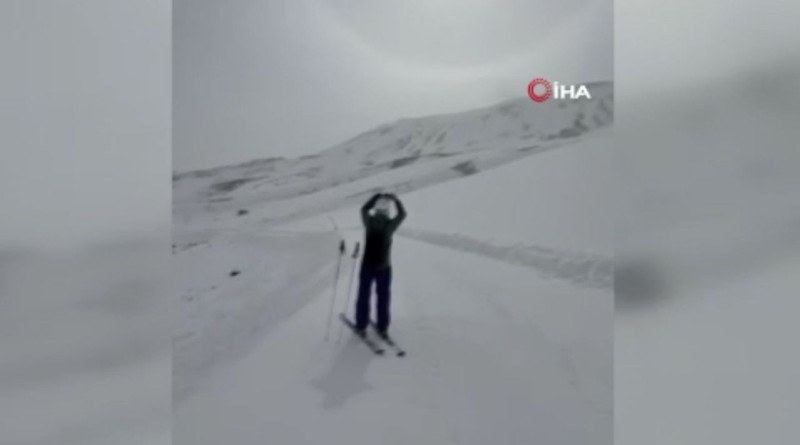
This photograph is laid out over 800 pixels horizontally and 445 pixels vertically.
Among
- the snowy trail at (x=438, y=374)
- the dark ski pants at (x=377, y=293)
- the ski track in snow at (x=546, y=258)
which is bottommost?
the snowy trail at (x=438, y=374)

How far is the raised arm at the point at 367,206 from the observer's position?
120 centimetres

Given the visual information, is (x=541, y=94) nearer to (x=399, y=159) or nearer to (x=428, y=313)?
(x=399, y=159)

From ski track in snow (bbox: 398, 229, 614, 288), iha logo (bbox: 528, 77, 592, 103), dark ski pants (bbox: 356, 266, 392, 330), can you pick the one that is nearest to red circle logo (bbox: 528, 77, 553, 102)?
iha logo (bbox: 528, 77, 592, 103)

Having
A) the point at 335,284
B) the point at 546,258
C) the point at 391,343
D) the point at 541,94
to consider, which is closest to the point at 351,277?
the point at 335,284

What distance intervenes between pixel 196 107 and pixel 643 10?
2.65 feet

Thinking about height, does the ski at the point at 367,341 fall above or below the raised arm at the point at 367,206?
below

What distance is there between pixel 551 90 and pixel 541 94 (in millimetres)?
18

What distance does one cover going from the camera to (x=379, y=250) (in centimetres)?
120

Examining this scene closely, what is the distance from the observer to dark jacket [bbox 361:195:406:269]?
120 cm

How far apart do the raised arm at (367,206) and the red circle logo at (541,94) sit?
32 centimetres

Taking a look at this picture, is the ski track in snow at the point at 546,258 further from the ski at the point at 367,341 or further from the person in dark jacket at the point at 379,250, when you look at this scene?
the ski at the point at 367,341

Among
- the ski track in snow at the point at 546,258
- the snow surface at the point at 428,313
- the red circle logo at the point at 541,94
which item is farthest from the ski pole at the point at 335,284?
the red circle logo at the point at 541,94

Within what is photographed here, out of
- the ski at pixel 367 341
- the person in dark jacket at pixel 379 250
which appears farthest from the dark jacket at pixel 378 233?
the ski at pixel 367 341

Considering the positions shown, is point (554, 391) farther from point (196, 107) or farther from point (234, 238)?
point (196, 107)
